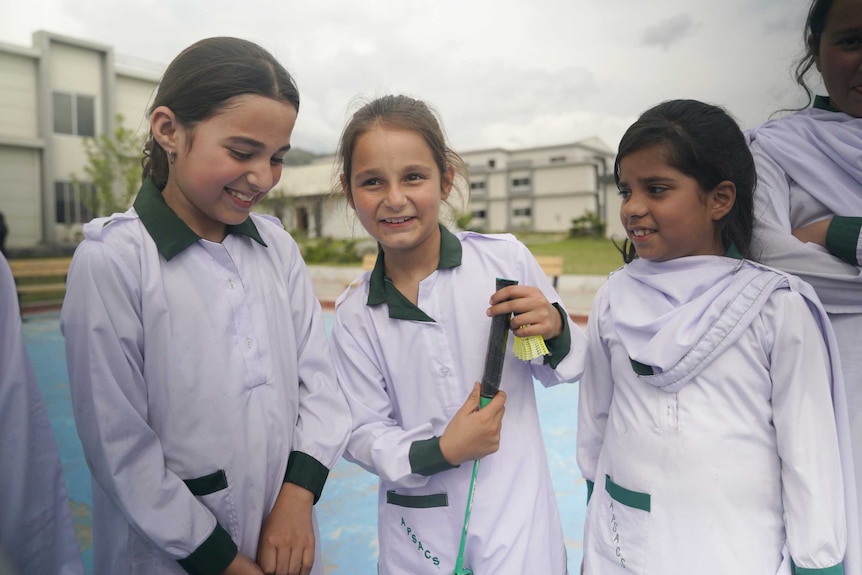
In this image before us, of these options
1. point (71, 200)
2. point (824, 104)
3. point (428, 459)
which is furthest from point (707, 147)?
point (71, 200)

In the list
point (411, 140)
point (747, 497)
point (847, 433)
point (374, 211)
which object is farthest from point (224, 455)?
point (847, 433)

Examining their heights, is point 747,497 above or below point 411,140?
below

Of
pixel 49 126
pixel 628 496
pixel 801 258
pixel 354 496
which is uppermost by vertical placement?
pixel 49 126

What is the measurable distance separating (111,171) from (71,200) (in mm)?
1079

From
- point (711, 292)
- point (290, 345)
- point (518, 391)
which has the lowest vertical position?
point (518, 391)

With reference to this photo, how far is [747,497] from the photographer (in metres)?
1.02

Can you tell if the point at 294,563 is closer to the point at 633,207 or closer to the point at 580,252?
the point at 633,207

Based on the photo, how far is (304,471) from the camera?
1101 mm

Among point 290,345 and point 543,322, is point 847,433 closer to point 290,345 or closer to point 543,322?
point 543,322

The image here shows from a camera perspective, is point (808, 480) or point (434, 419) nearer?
point (808, 480)

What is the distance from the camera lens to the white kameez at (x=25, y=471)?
0.92 meters

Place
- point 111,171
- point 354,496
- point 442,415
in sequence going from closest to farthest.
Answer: point 442,415, point 354,496, point 111,171

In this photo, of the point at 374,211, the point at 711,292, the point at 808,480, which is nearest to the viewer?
the point at 808,480

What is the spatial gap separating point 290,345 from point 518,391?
0.48 m
